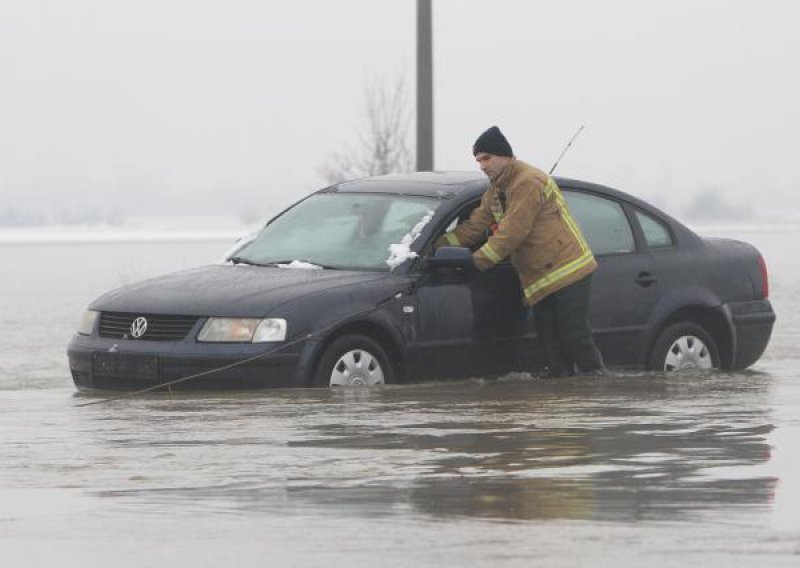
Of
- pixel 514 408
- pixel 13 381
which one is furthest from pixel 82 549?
pixel 13 381

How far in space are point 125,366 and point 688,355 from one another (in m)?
3.77

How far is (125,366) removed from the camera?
11.4 meters

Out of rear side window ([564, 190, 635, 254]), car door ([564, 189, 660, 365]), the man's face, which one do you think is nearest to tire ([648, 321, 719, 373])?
car door ([564, 189, 660, 365])

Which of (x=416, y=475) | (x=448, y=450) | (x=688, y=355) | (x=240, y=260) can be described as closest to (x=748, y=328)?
(x=688, y=355)

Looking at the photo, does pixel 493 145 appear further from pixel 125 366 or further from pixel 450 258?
pixel 125 366

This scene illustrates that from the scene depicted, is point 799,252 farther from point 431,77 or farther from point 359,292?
point 359,292

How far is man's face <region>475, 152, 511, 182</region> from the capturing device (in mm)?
12008

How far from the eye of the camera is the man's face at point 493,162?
12.0 m

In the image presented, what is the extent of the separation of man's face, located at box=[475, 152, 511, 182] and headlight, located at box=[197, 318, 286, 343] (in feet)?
5.78

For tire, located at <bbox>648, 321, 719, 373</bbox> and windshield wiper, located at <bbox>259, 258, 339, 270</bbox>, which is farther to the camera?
tire, located at <bbox>648, 321, 719, 373</bbox>

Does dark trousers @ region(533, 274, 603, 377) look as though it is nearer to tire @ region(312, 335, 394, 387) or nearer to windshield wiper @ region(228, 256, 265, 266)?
tire @ region(312, 335, 394, 387)

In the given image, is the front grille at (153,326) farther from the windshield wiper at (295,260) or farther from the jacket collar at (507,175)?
the jacket collar at (507,175)

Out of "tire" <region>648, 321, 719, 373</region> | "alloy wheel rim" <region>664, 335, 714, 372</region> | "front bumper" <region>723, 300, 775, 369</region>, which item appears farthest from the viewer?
"front bumper" <region>723, 300, 775, 369</region>

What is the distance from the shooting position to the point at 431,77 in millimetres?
20172
